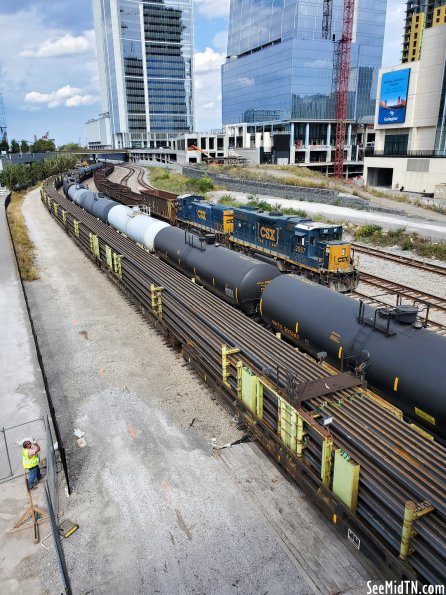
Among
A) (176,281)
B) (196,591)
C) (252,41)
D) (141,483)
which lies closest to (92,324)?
(176,281)

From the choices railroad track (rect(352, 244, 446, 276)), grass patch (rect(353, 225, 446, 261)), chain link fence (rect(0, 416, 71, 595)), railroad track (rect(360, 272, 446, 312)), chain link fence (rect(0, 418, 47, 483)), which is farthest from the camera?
grass patch (rect(353, 225, 446, 261))

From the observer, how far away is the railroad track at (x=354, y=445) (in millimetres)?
7199

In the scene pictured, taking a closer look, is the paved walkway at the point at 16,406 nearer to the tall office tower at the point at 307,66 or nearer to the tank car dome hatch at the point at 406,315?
the tank car dome hatch at the point at 406,315

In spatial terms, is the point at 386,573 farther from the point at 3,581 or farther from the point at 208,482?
the point at 3,581

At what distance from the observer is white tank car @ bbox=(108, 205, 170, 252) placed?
89.8 feet

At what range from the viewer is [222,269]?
59.7 feet

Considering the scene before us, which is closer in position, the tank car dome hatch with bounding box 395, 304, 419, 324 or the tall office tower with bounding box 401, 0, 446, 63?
the tank car dome hatch with bounding box 395, 304, 419, 324

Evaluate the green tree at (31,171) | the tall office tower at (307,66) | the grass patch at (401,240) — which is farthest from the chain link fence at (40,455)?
the tall office tower at (307,66)

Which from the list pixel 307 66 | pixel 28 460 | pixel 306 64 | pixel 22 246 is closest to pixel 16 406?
pixel 28 460

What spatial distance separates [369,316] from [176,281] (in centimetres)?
1008

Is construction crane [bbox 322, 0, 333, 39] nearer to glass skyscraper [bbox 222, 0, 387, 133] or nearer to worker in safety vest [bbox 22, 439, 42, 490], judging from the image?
glass skyscraper [bbox 222, 0, 387, 133]

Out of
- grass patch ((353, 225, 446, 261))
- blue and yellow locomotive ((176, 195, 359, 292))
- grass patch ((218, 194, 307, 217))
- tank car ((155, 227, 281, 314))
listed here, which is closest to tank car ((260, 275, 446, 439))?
tank car ((155, 227, 281, 314))

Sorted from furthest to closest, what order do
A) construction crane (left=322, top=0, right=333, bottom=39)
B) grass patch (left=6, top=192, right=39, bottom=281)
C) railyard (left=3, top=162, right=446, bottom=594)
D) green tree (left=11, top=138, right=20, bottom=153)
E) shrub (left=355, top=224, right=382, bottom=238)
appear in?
green tree (left=11, top=138, right=20, bottom=153) → construction crane (left=322, top=0, right=333, bottom=39) → shrub (left=355, top=224, right=382, bottom=238) → grass patch (left=6, top=192, right=39, bottom=281) → railyard (left=3, top=162, right=446, bottom=594)

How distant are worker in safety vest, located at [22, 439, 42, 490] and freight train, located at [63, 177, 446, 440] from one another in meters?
7.58
